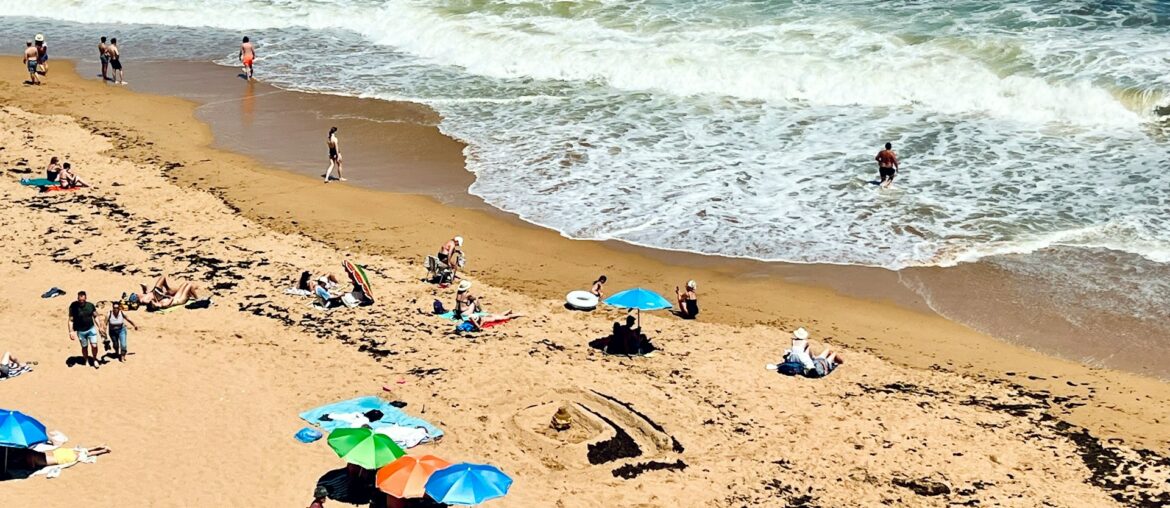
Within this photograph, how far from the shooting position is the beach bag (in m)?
13.9

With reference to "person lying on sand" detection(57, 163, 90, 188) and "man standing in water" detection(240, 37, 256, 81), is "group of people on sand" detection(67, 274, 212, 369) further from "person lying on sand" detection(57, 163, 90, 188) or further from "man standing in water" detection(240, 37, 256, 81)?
"man standing in water" detection(240, 37, 256, 81)

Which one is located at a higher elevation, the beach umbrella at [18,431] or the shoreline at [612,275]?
the shoreline at [612,275]

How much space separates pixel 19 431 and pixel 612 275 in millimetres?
8343

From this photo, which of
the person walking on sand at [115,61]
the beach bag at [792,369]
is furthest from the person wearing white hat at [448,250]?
the person walking on sand at [115,61]

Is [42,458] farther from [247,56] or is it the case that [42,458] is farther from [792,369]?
[247,56]

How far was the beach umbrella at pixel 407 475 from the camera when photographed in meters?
10.3

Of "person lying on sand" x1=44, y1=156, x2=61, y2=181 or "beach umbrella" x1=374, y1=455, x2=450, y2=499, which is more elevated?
"person lying on sand" x1=44, y1=156, x2=61, y2=181

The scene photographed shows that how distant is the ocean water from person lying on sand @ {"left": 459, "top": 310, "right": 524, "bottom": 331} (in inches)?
132

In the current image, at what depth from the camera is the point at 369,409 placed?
12.6 m

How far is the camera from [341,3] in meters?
35.9

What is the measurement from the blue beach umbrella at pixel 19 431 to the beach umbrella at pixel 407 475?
3.44 meters

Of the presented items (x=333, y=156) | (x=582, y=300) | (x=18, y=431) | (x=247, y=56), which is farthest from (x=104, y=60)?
(x=18, y=431)

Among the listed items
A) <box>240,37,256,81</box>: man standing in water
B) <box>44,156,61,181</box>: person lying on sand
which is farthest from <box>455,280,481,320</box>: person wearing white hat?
<box>240,37,256,81</box>: man standing in water

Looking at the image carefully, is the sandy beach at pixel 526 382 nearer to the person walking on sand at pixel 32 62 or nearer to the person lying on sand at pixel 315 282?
the person lying on sand at pixel 315 282
